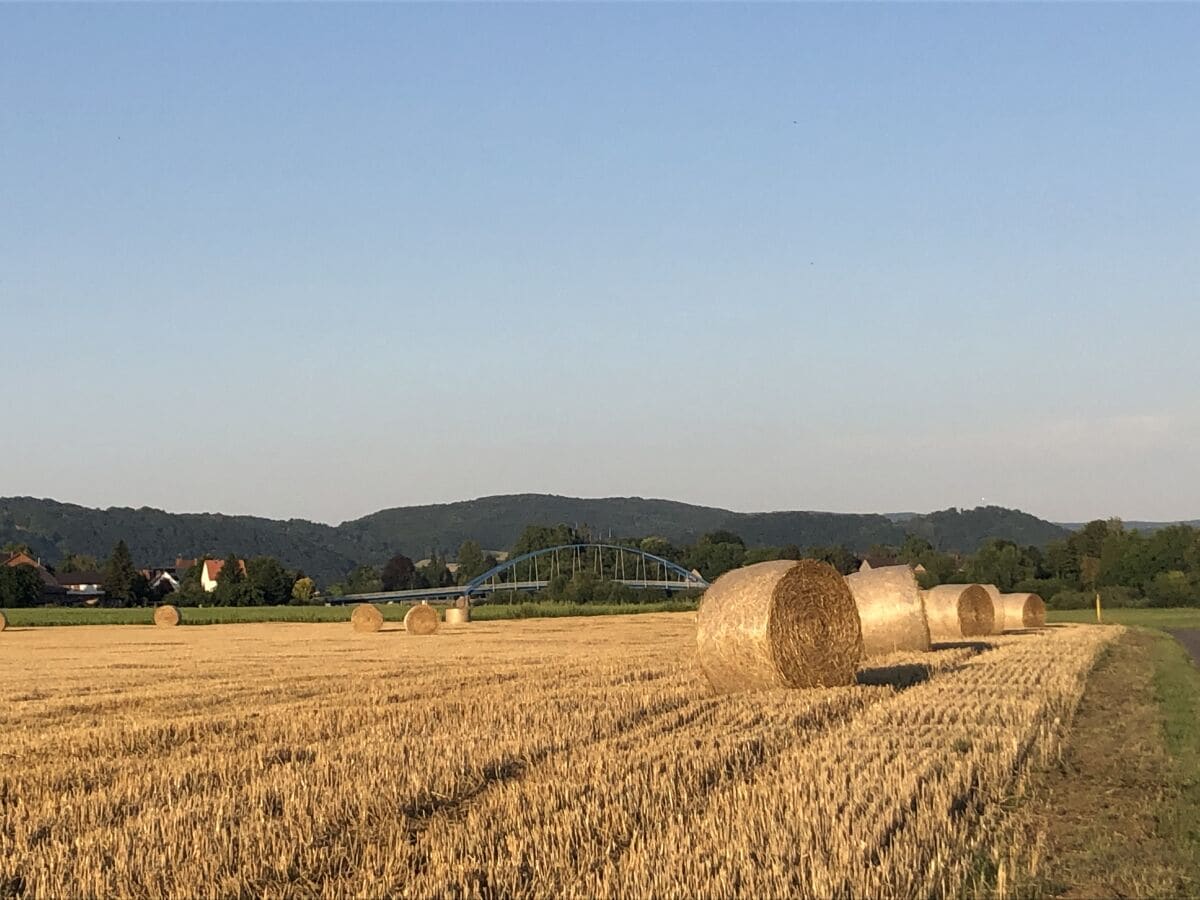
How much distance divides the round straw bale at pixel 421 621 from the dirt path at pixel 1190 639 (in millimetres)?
22136

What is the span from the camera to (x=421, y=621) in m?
43.8

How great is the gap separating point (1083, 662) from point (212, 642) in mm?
24003

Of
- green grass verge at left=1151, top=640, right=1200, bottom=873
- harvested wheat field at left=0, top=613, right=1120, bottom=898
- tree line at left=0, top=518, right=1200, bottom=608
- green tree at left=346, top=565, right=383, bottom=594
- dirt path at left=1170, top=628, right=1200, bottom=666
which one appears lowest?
green grass verge at left=1151, top=640, right=1200, bottom=873

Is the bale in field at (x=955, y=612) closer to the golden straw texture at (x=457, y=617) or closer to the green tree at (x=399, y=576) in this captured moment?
the golden straw texture at (x=457, y=617)

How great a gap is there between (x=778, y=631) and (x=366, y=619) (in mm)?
32024

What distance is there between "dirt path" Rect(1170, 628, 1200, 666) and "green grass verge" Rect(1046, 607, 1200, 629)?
4234 mm

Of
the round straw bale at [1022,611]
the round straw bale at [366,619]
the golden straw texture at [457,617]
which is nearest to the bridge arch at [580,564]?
the golden straw texture at [457,617]

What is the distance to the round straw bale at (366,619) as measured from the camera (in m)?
46.3

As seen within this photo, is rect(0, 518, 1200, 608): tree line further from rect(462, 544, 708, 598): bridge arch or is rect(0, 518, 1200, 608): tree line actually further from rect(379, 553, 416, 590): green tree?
rect(379, 553, 416, 590): green tree

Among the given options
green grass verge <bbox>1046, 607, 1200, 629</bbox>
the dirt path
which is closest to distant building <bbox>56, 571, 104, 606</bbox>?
green grass verge <bbox>1046, 607, 1200, 629</bbox>

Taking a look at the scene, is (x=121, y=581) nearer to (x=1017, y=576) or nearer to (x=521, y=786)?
(x=1017, y=576)

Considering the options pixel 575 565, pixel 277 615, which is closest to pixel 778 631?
pixel 277 615

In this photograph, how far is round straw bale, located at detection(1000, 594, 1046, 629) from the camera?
3938 cm

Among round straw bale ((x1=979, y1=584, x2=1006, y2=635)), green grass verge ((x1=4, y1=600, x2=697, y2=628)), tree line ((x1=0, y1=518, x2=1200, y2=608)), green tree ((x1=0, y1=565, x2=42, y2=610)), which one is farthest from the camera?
green tree ((x1=0, y1=565, x2=42, y2=610))
